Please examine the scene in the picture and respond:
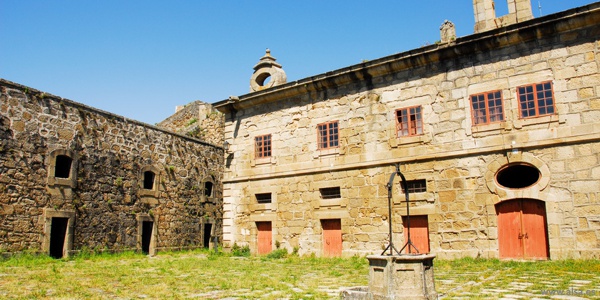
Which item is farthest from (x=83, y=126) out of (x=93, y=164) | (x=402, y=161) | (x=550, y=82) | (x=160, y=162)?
(x=550, y=82)

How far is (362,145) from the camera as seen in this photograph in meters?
13.9

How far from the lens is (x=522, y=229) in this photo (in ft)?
36.9

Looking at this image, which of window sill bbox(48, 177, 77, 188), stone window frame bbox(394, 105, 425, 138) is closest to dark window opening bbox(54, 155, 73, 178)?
window sill bbox(48, 177, 77, 188)

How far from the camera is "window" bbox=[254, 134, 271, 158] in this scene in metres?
16.2

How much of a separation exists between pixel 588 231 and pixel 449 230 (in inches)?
123

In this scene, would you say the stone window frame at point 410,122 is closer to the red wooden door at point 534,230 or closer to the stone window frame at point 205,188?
the red wooden door at point 534,230

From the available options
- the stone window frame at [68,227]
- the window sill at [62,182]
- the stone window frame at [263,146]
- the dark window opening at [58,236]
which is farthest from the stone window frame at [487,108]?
the dark window opening at [58,236]

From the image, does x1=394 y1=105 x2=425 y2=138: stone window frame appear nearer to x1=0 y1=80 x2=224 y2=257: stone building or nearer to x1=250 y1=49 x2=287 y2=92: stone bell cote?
x1=250 y1=49 x2=287 y2=92: stone bell cote

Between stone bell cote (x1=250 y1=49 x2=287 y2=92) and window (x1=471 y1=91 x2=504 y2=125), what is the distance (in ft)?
23.6

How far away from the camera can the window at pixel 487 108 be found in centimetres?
1184

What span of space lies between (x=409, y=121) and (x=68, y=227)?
10.9m

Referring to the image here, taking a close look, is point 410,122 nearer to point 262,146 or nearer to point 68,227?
point 262,146

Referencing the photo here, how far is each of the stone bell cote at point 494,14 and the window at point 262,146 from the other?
24.9 feet

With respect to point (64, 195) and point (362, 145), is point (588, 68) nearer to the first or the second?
point (362, 145)
